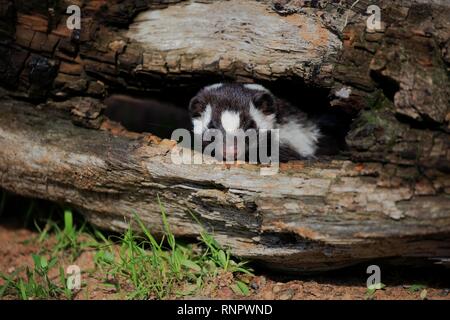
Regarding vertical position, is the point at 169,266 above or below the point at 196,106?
below

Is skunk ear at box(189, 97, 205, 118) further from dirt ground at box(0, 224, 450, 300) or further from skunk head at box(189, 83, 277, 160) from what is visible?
dirt ground at box(0, 224, 450, 300)

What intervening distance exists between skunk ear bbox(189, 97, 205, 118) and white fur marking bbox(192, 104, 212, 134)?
36 millimetres

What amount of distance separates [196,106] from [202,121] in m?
0.16

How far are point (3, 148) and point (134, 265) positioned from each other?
1.56 metres

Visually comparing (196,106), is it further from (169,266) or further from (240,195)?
(169,266)

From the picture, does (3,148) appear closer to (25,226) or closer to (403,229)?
(25,226)

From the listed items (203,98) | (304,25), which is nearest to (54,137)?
(203,98)

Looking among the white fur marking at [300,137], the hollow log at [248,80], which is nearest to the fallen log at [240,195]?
the hollow log at [248,80]

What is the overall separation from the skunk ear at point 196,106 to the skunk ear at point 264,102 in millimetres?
507

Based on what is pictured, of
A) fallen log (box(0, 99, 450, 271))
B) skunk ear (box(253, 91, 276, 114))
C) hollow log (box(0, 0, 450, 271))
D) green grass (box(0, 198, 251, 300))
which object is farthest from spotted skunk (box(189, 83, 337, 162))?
green grass (box(0, 198, 251, 300))

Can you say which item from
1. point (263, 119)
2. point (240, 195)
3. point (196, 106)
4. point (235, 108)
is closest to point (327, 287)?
point (240, 195)

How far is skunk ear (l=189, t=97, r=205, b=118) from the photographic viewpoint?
16.4 feet

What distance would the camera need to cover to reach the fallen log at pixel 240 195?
11.9 feet

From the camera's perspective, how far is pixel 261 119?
196 inches
